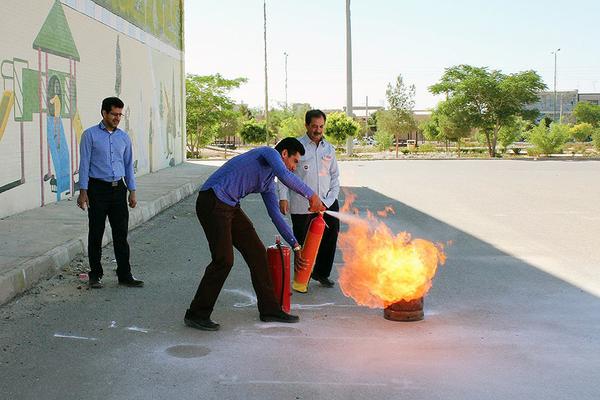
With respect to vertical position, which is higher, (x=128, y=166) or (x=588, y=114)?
(x=588, y=114)

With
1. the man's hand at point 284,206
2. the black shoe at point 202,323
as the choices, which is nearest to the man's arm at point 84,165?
the man's hand at point 284,206

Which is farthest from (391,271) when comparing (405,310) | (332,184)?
(332,184)

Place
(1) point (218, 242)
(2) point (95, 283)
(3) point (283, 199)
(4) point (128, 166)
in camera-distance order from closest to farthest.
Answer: (1) point (218, 242), (3) point (283, 199), (2) point (95, 283), (4) point (128, 166)

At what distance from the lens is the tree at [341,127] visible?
2138 inches

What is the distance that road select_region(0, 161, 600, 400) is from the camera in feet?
14.6

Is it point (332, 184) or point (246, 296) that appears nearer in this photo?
point (246, 296)

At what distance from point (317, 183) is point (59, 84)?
892 centimetres

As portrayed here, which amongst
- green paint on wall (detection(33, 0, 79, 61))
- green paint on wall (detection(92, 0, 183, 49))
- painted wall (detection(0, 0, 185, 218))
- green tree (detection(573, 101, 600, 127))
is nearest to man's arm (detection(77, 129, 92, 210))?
painted wall (detection(0, 0, 185, 218))

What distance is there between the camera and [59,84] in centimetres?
1433

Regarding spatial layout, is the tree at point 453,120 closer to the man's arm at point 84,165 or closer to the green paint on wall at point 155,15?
the green paint on wall at point 155,15

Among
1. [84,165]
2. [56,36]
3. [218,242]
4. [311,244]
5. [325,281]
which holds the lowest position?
[325,281]

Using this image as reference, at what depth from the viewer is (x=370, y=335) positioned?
5672 millimetres

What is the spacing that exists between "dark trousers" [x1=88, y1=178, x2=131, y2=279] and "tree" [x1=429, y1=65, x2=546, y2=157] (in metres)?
48.9

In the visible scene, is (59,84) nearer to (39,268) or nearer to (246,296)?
(39,268)
